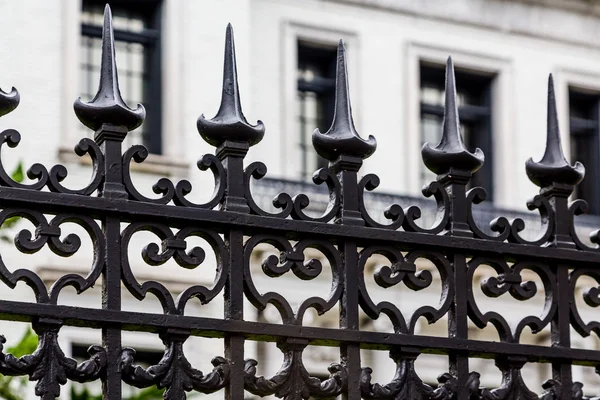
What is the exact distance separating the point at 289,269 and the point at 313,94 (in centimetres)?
1991

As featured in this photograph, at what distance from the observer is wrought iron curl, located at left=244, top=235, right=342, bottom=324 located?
407 cm

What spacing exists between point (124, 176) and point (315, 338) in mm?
642

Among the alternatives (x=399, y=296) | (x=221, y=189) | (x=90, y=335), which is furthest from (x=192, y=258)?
(x=399, y=296)

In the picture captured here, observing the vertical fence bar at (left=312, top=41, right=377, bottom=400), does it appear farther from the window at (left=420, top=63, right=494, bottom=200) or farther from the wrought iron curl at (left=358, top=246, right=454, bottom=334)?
the window at (left=420, top=63, right=494, bottom=200)

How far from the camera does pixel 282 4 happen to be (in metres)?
23.8

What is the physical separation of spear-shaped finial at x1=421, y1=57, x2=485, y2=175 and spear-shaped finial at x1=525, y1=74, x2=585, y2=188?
0.23 m

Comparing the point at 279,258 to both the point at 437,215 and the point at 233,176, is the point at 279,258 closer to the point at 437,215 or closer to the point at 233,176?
the point at 233,176

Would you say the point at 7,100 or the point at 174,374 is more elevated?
the point at 7,100

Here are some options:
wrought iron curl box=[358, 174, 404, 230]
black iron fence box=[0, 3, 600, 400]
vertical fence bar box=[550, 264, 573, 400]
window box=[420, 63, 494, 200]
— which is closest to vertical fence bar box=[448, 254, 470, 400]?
black iron fence box=[0, 3, 600, 400]

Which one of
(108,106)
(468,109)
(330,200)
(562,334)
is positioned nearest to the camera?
(108,106)

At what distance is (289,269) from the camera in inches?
163

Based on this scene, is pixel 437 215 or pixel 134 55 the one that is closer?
pixel 437 215

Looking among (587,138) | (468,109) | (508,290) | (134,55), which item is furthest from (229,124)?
(587,138)

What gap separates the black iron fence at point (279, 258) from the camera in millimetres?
3848
